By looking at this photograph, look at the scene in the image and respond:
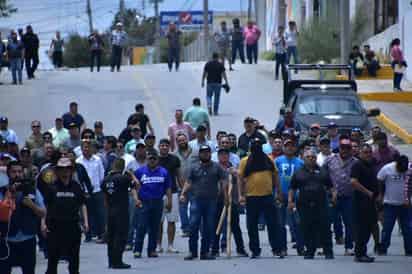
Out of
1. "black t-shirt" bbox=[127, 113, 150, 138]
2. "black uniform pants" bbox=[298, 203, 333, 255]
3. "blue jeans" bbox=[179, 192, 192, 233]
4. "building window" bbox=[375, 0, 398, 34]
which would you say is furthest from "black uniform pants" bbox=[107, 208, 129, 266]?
"building window" bbox=[375, 0, 398, 34]

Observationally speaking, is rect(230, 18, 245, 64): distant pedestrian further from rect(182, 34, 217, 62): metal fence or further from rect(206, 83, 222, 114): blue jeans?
rect(182, 34, 217, 62): metal fence

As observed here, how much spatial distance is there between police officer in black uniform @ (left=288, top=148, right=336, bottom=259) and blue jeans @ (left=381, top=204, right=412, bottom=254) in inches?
40.6

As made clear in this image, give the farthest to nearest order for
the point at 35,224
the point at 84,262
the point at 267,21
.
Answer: the point at 267,21
the point at 84,262
the point at 35,224

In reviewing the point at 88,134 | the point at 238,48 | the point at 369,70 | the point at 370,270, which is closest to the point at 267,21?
the point at 238,48

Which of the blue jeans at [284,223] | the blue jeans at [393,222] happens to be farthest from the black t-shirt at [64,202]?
the blue jeans at [393,222]

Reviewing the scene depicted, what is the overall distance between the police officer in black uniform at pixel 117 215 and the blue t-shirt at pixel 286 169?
2.88 meters

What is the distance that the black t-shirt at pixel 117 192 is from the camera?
682 inches

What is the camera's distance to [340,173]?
61.8 ft

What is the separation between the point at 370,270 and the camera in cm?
1677

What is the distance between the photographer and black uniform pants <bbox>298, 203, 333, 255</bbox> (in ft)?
59.5

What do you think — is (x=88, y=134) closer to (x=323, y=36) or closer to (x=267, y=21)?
Answer: (x=323, y=36)

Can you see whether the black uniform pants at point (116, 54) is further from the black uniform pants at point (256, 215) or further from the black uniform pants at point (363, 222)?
the black uniform pants at point (363, 222)

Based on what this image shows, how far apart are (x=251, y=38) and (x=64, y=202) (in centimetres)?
3439

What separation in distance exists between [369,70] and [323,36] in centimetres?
429
